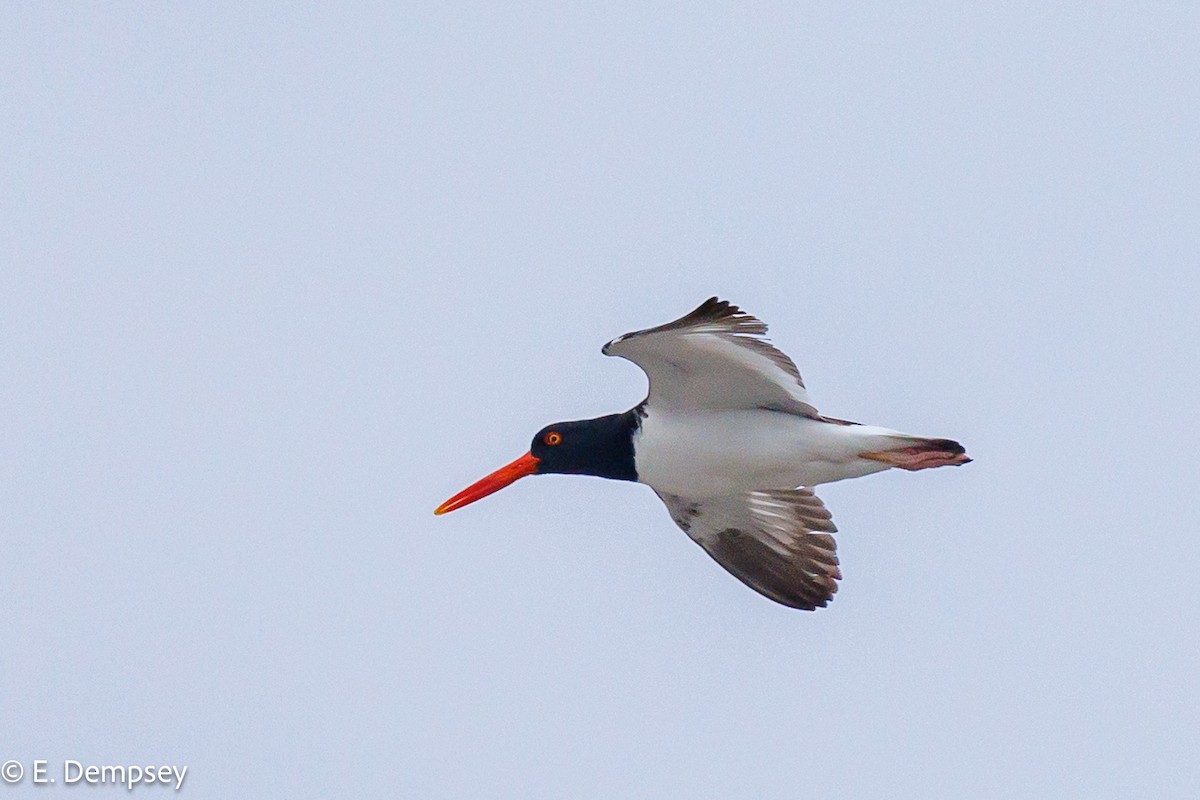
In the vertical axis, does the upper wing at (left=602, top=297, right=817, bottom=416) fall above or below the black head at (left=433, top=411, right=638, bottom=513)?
above

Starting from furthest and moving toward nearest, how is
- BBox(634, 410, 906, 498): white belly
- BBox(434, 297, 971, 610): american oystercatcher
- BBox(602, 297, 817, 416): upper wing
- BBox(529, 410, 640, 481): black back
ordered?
BBox(529, 410, 640, 481): black back
BBox(634, 410, 906, 498): white belly
BBox(434, 297, 971, 610): american oystercatcher
BBox(602, 297, 817, 416): upper wing

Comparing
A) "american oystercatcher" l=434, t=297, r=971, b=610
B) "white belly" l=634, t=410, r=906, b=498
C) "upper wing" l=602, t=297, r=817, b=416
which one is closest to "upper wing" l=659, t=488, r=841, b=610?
"american oystercatcher" l=434, t=297, r=971, b=610

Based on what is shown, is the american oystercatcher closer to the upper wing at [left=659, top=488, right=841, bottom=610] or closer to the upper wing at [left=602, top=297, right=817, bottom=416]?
the upper wing at [left=602, top=297, right=817, bottom=416]

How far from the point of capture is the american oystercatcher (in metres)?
11.1

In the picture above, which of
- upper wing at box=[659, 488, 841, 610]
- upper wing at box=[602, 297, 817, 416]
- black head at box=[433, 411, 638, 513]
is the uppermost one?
upper wing at box=[602, 297, 817, 416]

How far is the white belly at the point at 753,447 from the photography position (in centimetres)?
1174

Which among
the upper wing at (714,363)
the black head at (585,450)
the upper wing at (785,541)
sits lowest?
the upper wing at (785,541)

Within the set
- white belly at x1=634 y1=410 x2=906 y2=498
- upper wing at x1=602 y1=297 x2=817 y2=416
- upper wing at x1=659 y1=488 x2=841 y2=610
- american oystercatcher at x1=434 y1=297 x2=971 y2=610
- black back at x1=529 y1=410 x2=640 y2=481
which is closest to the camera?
upper wing at x1=602 y1=297 x2=817 y2=416

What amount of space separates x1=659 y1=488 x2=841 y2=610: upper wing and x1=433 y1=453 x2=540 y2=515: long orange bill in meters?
1.34

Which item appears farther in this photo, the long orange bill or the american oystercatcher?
the long orange bill

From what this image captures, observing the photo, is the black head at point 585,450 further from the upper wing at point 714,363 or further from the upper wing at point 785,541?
the upper wing at point 785,541

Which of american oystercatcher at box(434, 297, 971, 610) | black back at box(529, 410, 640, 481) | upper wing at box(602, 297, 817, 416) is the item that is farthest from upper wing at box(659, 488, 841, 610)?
upper wing at box(602, 297, 817, 416)

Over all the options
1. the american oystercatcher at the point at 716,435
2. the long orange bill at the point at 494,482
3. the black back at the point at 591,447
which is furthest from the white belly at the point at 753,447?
the long orange bill at the point at 494,482

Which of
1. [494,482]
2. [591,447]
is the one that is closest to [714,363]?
[591,447]
